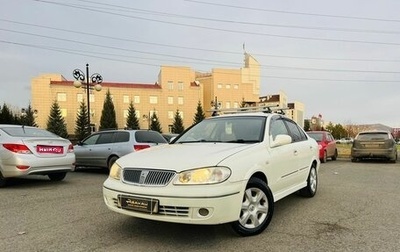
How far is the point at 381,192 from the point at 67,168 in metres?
7.26

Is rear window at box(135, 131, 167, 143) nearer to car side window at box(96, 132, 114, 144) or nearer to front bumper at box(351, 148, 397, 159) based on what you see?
car side window at box(96, 132, 114, 144)

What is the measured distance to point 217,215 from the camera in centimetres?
404

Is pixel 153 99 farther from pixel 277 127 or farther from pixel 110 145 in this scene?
pixel 277 127

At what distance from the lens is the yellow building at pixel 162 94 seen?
68.2 metres

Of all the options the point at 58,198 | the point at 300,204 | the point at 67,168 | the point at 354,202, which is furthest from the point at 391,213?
Result: the point at 67,168

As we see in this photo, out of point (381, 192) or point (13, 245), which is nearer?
point (13, 245)

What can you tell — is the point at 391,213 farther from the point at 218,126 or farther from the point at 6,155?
the point at 6,155

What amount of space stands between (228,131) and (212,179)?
65.3 inches

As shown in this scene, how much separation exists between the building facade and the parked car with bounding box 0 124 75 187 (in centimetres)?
5649

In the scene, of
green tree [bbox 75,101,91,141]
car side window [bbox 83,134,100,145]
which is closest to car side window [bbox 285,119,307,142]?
car side window [bbox 83,134,100,145]

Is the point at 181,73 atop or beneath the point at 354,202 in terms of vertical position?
atop

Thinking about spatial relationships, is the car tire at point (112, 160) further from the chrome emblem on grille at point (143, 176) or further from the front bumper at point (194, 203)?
the front bumper at point (194, 203)

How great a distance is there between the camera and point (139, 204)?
419cm

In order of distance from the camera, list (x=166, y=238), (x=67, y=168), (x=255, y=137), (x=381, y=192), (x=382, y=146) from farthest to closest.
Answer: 1. (x=382, y=146)
2. (x=67, y=168)
3. (x=381, y=192)
4. (x=255, y=137)
5. (x=166, y=238)
